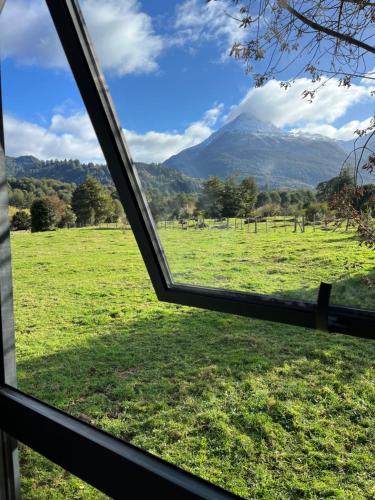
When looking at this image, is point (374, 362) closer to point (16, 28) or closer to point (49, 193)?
point (49, 193)

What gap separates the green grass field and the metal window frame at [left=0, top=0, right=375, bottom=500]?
87mm

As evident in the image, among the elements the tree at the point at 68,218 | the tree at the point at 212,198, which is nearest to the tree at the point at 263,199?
the tree at the point at 212,198

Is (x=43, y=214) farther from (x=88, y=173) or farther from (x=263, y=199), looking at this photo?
(x=263, y=199)

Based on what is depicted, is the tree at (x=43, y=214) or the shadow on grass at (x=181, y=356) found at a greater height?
the tree at (x=43, y=214)

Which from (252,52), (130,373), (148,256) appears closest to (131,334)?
(130,373)

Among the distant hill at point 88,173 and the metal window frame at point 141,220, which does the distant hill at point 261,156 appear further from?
the metal window frame at point 141,220

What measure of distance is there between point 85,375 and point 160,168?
80.9 inches

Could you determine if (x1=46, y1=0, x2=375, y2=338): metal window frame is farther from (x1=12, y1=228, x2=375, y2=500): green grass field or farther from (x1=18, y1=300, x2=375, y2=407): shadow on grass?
(x1=18, y1=300, x2=375, y2=407): shadow on grass

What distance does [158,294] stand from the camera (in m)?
1.17

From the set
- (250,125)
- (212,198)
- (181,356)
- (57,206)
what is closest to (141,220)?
(212,198)

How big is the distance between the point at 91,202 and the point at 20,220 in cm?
91

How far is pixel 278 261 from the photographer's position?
1236 mm

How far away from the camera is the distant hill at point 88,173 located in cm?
116

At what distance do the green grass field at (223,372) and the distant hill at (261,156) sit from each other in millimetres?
179
